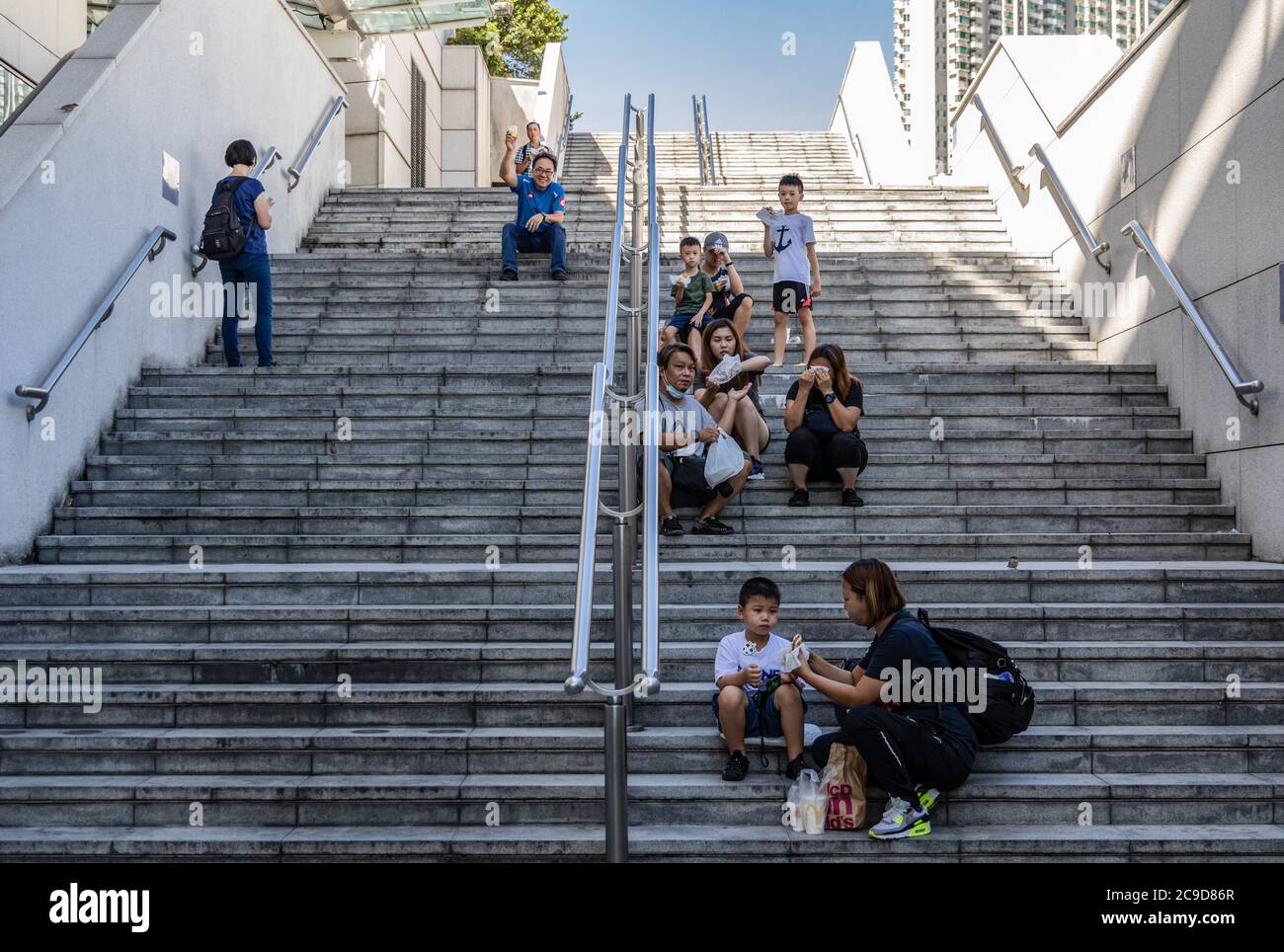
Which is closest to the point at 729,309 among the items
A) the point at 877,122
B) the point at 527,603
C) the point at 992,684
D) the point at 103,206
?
the point at 527,603

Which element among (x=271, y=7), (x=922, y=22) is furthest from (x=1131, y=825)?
(x=922, y=22)

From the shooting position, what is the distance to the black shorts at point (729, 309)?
25.9 ft

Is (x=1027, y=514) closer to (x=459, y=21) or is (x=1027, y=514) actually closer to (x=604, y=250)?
(x=604, y=250)

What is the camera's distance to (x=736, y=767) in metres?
4.64

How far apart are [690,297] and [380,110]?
10616 millimetres

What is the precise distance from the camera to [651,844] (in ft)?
14.3

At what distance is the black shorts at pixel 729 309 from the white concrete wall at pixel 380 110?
994 cm

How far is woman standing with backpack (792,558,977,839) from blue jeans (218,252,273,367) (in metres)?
4.92

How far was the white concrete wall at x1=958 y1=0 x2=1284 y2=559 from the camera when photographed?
20.2ft

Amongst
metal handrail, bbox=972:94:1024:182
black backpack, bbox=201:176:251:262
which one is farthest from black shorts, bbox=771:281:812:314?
black backpack, bbox=201:176:251:262

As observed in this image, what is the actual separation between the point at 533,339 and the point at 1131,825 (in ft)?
16.9

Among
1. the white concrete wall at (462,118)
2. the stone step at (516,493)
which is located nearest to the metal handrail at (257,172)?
the stone step at (516,493)

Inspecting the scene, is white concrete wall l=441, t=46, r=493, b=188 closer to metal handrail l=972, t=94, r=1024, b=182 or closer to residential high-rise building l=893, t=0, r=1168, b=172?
residential high-rise building l=893, t=0, r=1168, b=172

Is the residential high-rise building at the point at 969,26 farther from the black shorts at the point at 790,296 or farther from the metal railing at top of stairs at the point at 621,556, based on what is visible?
the metal railing at top of stairs at the point at 621,556
